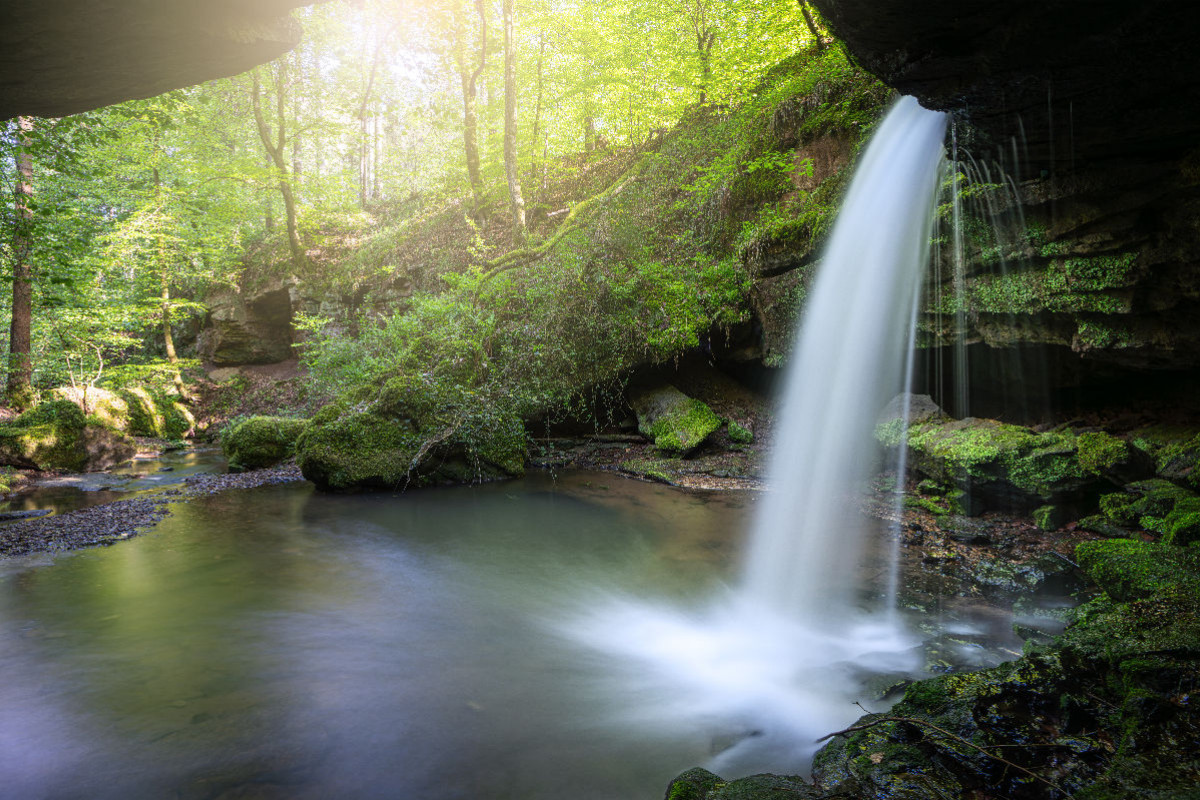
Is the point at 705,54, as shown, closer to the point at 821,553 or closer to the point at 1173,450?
the point at 1173,450

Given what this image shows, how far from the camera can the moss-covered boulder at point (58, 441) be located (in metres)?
11.1

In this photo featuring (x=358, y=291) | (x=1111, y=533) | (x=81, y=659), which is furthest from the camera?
(x=358, y=291)

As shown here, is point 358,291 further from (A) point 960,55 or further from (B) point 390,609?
(A) point 960,55

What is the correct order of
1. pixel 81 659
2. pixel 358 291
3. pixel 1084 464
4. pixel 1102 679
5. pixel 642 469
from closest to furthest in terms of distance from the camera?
1. pixel 1102 679
2. pixel 81 659
3. pixel 1084 464
4. pixel 642 469
5. pixel 358 291

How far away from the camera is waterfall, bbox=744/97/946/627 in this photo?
7.29 meters

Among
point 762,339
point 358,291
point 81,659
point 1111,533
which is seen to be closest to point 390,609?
point 81,659

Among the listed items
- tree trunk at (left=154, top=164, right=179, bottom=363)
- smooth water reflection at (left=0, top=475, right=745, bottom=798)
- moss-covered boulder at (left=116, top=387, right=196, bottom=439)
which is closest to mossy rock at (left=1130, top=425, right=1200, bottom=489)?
smooth water reflection at (left=0, top=475, right=745, bottom=798)

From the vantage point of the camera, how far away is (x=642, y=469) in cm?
1060

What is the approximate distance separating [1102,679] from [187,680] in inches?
218

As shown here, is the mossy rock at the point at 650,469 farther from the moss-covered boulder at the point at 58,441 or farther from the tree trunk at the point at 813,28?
the moss-covered boulder at the point at 58,441

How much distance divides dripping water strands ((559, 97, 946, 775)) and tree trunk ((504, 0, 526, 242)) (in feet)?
30.2

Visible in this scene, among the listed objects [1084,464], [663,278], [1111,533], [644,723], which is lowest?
[644,723]

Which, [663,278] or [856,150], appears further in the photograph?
[663,278]

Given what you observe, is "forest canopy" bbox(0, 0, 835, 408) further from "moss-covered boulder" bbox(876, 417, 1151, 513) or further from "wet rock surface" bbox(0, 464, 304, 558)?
"moss-covered boulder" bbox(876, 417, 1151, 513)
